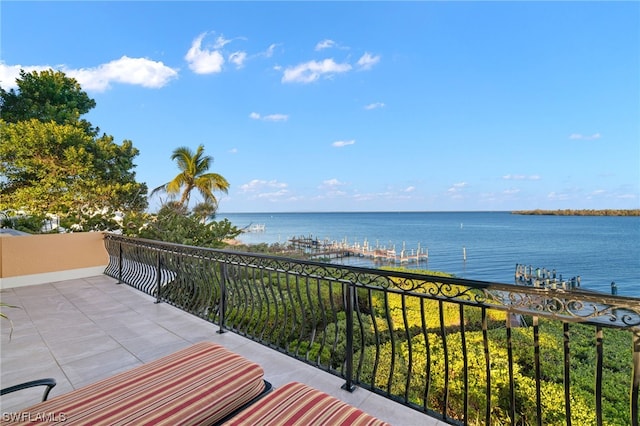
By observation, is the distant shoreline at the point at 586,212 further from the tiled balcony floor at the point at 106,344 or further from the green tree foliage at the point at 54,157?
the green tree foliage at the point at 54,157

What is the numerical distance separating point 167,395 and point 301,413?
620 millimetres

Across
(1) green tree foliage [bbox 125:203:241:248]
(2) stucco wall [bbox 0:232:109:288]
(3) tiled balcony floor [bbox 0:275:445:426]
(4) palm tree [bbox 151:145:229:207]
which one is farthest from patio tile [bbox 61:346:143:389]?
(4) palm tree [bbox 151:145:229:207]

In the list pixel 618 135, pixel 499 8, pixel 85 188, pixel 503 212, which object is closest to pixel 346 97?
pixel 499 8

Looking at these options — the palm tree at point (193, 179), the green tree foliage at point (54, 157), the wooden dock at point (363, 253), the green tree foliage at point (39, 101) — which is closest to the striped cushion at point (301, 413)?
the green tree foliage at point (54, 157)

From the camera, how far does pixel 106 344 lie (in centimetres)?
297

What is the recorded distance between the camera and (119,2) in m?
6.11

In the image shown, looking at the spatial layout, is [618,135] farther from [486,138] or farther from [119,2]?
[119,2]

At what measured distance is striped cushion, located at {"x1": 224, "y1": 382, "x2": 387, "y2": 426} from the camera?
115cm

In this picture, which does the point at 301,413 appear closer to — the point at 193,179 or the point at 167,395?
the point at 167,395

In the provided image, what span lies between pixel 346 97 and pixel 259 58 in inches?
245

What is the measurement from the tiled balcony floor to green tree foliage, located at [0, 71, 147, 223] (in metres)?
6.26

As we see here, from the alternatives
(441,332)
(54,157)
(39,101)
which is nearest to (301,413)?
(441,332)

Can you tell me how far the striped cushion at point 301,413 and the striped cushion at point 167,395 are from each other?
0.68 feet

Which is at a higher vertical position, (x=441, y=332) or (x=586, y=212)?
(x=586, y=212)
